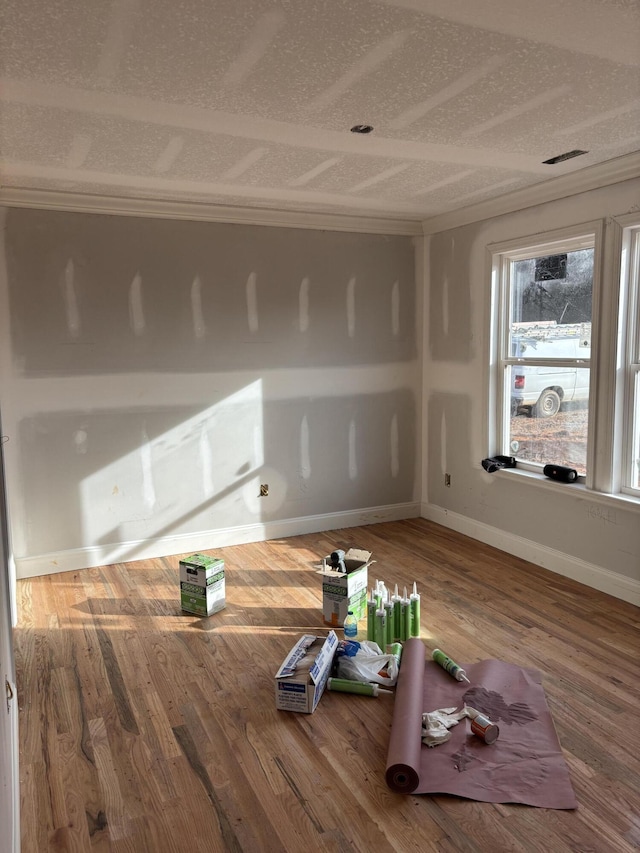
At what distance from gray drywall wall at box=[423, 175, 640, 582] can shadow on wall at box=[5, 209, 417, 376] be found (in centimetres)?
39

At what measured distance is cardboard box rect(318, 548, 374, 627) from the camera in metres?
3.53

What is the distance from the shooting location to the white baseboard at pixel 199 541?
4.45 metres

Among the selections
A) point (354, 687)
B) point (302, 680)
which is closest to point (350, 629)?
point (354, 687)

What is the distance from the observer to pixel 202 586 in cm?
369

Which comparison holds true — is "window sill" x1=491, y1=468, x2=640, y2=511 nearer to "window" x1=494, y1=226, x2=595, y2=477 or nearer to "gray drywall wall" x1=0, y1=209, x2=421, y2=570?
"window" x1=494, y1=226, x2=595, y2=477

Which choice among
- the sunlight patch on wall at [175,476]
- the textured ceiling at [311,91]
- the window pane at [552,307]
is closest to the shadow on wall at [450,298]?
the window pane at [552,307]

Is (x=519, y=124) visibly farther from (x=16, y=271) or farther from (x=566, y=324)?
(x=16, y=271)

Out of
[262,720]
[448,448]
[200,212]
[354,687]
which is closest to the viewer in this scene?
[262,720]

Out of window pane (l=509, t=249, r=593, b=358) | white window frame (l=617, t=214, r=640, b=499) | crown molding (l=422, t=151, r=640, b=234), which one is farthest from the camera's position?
Result: window pane (l=509, t=249, r=593, b=358)

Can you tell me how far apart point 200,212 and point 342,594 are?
288 centimetres

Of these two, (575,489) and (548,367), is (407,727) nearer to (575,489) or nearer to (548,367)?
(575,489)

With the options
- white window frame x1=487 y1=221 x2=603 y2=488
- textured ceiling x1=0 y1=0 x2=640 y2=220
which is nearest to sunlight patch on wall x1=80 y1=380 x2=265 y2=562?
textured ceiling x1=0 y1=0 x2=640 y2=220

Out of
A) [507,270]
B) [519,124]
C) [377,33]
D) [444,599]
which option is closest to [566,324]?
[507,270]

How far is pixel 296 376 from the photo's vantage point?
5.14 meters
